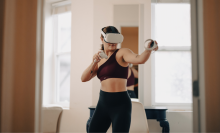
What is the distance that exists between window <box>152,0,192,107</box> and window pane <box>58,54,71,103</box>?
5.19ft

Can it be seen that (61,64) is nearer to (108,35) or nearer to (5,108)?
(108,35)

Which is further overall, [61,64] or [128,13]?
[61,64]

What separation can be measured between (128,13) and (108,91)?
5.96 ft

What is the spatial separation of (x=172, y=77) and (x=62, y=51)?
202cm

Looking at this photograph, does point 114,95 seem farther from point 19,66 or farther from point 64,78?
point 64,78

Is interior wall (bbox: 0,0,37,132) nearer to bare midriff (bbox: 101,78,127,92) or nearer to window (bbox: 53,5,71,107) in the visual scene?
bare midriff (bbox: 101,78,127,92)

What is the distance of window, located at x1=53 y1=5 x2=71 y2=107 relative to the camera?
3475 millimetres

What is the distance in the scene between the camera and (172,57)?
3150mm

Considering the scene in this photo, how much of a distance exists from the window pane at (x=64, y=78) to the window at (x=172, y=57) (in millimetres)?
1581

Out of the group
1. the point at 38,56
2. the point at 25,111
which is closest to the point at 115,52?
the point at 38,56

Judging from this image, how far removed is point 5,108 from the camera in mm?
1016

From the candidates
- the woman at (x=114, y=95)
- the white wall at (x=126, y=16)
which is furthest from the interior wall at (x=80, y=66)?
the woman at (x=114, y=95)

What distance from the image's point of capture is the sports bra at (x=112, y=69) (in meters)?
1.55

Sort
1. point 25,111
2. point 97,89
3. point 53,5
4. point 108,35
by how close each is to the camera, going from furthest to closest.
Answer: point 53,5
point 97,89
point 108,35
point 25,111
